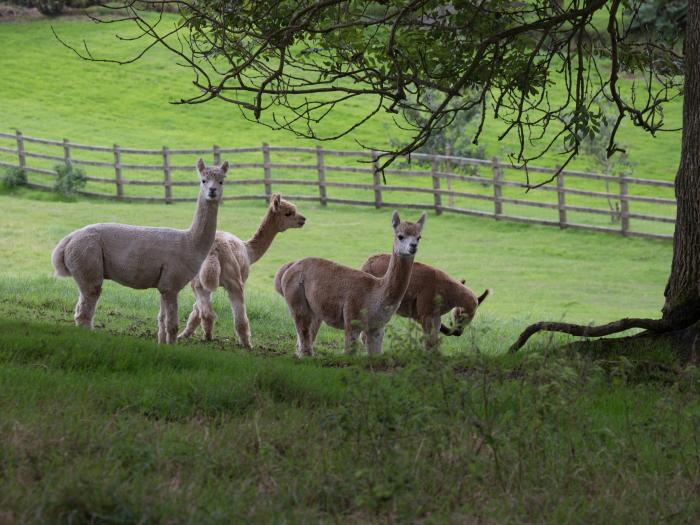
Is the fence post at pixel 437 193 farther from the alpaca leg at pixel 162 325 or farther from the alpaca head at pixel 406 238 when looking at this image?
the alpaca head at pixel 406 238

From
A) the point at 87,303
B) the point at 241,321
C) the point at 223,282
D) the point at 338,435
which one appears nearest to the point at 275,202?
the point at 223,282

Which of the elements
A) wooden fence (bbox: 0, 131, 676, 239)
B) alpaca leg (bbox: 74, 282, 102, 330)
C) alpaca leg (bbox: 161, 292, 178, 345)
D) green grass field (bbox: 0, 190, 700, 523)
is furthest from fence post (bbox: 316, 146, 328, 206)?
green grass field (bbox: 0, 190, 700, 523)

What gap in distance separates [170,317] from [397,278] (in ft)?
7.37

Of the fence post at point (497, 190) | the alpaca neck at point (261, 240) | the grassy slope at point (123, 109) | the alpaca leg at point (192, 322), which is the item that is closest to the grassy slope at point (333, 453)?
the alpaca leg at point (192, 322)

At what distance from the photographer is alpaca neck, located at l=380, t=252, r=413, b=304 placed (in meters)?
9.78

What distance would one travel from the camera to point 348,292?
10.0m

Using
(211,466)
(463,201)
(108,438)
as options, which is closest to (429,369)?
(211,466)

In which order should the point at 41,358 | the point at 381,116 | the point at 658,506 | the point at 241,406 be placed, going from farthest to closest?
the point at 381,116, the point at 41,358, the point at 241,406, the point at 658,506

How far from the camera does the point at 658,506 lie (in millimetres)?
4957

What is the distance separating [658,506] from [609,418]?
5.80 feet

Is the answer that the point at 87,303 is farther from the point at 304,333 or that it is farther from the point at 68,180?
the point at 68,180

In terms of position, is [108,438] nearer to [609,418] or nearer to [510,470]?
[510,470]

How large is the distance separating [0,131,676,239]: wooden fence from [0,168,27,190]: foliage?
276 mm

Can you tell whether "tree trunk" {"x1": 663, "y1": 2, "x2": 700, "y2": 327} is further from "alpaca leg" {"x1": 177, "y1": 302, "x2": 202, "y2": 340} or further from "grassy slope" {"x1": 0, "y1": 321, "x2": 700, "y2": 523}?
"alpaca leg" {"x1": 177, "y1": 302, "x2": 202, "y2": 340}
